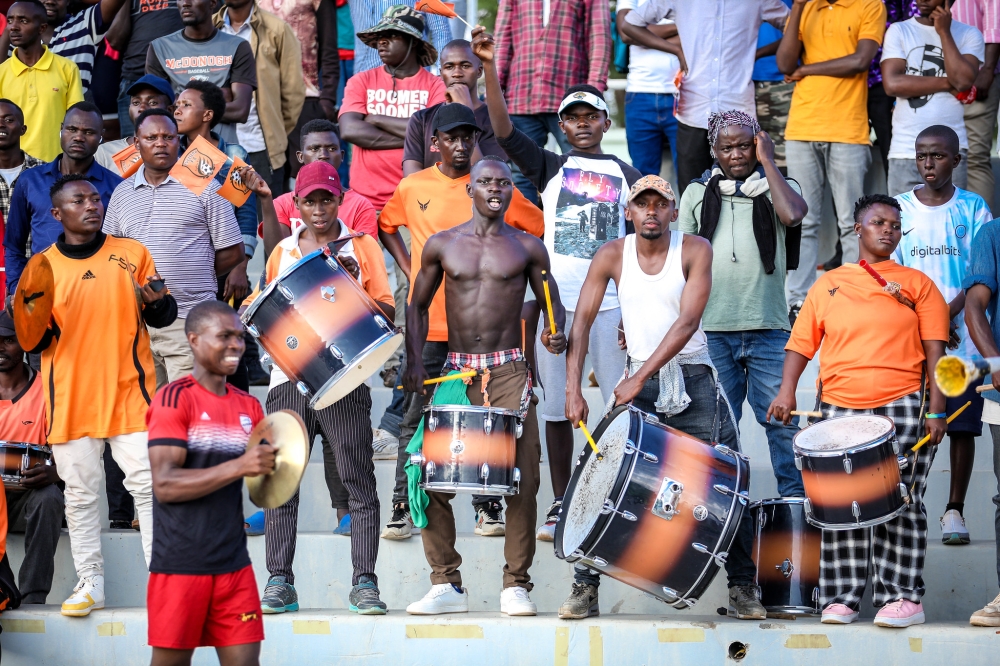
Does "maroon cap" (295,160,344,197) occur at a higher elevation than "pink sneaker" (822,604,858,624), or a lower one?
higher

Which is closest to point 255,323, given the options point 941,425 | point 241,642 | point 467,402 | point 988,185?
point 467,402

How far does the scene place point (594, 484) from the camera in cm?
598

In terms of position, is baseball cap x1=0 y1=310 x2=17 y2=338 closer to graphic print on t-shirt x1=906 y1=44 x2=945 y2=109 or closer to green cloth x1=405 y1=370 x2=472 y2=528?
green cloth x1=405 y1=370 x2=472 y2=528

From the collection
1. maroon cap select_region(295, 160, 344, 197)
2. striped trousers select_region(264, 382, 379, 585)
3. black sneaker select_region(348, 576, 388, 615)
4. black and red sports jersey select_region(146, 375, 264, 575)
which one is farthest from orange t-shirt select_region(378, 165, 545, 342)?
black and red sports jersey select_region(146, 375, 264, 575)

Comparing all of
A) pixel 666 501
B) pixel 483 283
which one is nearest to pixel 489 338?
pixel 483 283

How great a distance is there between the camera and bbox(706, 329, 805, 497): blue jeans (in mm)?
6957

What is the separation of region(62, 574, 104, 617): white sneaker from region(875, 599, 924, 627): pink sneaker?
4.10 m

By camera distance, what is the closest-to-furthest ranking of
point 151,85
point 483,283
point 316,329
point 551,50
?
point 316,329 < point 483,283 < point 151,85 < point 551,50

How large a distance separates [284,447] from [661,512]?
186 cm

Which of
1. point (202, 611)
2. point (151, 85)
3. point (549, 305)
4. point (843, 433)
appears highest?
point (151, 85)

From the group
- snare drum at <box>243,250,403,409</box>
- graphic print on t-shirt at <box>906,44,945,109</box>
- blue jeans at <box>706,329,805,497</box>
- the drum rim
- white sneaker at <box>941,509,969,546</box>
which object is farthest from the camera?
graphic print on t-shirt at <box>906,44,945,109</box>

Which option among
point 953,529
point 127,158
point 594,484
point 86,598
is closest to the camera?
point 594,484

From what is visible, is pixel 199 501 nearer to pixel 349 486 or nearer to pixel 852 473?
pixel 349 486

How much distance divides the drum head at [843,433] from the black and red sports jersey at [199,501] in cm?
269
